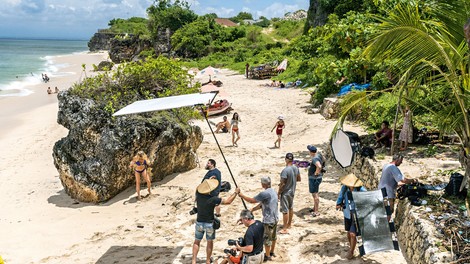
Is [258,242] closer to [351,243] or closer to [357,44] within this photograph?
[351,243]

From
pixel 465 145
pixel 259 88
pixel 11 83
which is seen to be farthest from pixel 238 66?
pixel 465 145

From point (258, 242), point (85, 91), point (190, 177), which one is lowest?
point (190, 177)

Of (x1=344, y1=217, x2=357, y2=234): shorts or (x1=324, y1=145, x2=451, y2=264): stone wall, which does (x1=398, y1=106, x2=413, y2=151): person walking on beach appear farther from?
Answer: (x1=344, y1=217, x2=357, y2=234): shorts

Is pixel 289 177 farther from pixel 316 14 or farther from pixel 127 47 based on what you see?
pixel 127 47

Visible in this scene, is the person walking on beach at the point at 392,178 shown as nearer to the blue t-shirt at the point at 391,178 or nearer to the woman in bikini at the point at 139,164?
the blue t-shirt at the point at 391,178

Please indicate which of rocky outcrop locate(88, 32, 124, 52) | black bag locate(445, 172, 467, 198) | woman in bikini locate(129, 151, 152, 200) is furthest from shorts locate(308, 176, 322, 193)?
rocky outcrop locate(88, 32, 124, 52)

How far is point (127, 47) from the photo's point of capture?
62.3 m

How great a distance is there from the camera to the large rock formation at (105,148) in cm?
1109

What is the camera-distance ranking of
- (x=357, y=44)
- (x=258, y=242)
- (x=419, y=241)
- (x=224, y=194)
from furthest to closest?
(x=357, y=44) → (x=224, y=194) → (x=419, y=241) → (x=258, y=242)

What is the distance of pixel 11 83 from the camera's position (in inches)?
1634

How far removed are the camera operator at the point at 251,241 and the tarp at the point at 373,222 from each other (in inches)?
69.8

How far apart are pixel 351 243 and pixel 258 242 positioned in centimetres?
193

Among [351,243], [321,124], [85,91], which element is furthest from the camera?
[321,124]

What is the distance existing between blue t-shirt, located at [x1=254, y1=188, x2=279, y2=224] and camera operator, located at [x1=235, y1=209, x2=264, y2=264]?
0.83m
